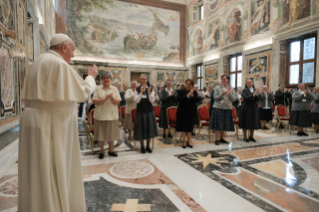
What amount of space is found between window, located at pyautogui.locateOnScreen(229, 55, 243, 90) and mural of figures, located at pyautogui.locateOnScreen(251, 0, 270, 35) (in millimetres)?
1942

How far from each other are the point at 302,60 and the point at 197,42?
8.48 m

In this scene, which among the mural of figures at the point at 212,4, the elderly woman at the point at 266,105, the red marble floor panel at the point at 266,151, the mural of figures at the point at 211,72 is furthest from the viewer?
the mural of figures at the point at 211,72

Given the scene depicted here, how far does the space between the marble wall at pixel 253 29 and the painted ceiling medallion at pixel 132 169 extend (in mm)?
8225

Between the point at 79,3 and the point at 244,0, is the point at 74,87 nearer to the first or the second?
the point at 244,0

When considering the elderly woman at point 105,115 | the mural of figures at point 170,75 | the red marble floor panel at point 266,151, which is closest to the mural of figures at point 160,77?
the mural of figures at point 170,75

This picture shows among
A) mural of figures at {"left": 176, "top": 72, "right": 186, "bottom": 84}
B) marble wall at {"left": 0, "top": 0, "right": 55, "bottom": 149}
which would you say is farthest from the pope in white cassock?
mural of figures at {"left": 176, "top": 72, "right": 186, "bottom": 84}

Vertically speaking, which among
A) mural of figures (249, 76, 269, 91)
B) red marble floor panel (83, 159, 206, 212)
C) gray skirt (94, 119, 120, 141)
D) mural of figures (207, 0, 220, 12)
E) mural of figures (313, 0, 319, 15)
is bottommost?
red marble floor panel (83, 159, 206, 212)

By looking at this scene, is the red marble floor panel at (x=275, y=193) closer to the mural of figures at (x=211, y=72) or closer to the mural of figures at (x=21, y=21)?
the mural of figures at (x=21, y=21)

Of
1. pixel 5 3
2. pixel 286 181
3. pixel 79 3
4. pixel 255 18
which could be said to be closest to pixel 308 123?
pixel 286 181

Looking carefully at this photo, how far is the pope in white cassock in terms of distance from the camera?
1.65 meters

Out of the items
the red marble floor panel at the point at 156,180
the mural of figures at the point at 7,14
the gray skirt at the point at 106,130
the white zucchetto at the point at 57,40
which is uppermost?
the mural of figures at the point at 7,14

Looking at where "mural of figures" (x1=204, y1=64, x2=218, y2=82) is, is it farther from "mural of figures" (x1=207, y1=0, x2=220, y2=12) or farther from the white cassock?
the white cassock

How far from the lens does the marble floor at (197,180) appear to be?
2424 mm

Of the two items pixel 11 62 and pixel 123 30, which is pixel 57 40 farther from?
pixel 123 30
